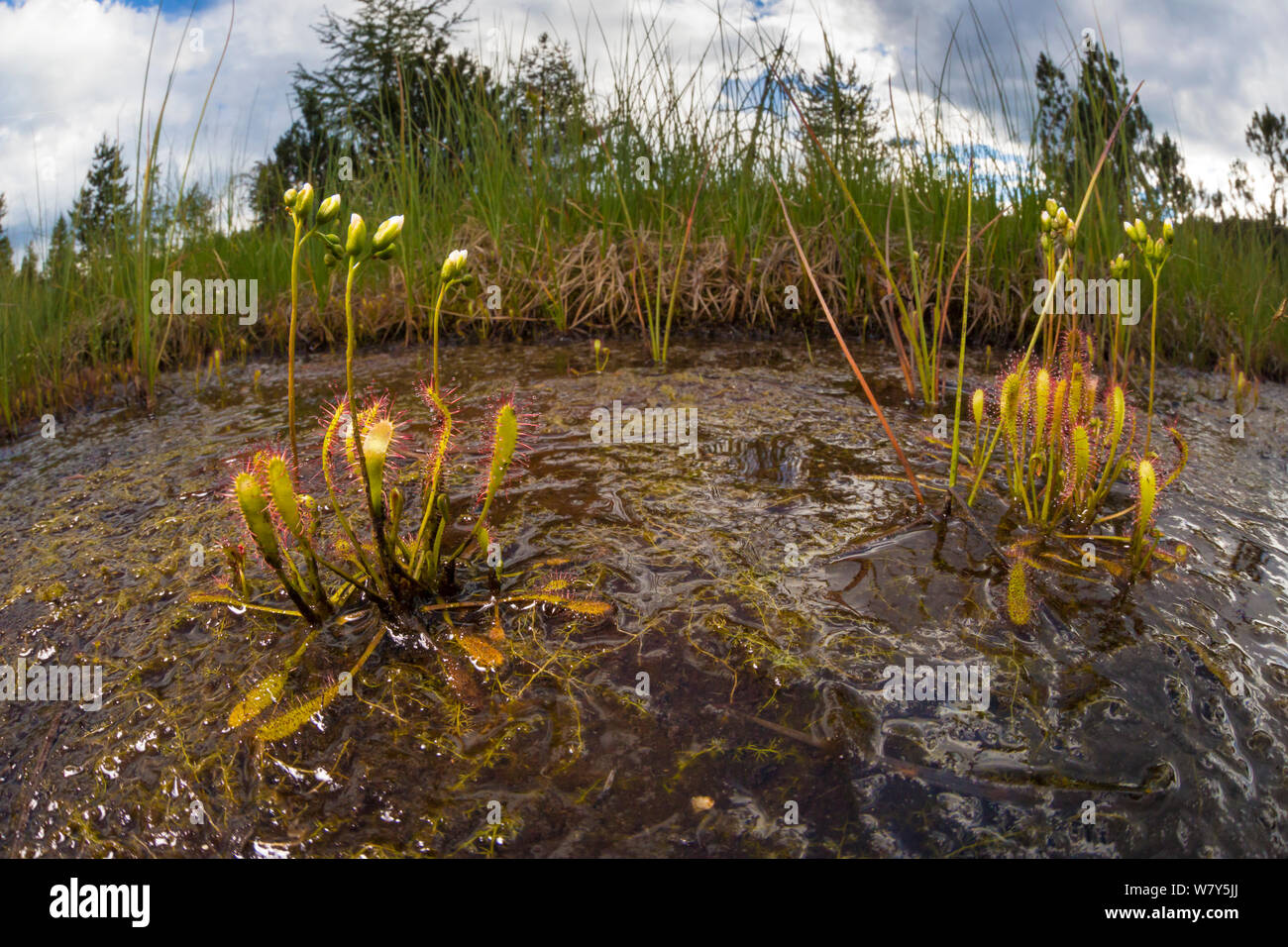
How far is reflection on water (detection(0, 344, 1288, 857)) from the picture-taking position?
1.16 metres

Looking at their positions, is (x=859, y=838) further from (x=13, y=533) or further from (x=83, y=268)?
(x=83, y=268)

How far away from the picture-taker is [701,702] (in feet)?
4.51

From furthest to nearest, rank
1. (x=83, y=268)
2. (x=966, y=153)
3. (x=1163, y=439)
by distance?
(x=83, y=268)
(x=966, y=153)
(x=1163, y=439)

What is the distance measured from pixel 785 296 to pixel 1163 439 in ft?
Result: 7.63

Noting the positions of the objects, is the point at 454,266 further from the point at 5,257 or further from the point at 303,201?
the point at 5,257

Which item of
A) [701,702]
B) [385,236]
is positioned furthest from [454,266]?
[701,702]

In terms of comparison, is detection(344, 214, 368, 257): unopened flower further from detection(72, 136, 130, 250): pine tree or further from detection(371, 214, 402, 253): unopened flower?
detection(72, 136, 130, 250): pine tree

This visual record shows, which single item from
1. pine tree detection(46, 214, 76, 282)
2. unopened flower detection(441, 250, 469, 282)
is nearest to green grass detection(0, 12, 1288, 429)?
pine tree detection(46, 214, 76, 282)

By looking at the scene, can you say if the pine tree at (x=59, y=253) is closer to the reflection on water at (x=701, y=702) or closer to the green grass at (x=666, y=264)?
the green grass at (x=666, y=264)

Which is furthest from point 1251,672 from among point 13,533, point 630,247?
point 630,247

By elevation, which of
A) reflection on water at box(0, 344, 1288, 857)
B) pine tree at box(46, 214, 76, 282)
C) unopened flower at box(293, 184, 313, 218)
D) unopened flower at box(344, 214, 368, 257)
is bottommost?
reflection on water at box(0, 344, 1288, 857)

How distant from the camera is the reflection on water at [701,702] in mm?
1159

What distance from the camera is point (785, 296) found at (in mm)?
4695
